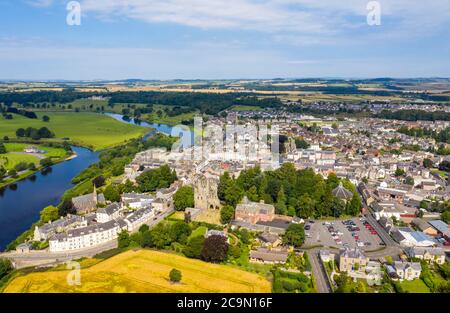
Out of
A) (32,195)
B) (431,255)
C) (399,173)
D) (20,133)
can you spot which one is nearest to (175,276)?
(431,255)

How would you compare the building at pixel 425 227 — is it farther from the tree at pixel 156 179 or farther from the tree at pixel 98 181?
the tree at pixel 98 181

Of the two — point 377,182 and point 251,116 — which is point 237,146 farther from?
point 251,116

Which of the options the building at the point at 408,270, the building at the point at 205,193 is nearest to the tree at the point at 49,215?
the building at the point at 205,193

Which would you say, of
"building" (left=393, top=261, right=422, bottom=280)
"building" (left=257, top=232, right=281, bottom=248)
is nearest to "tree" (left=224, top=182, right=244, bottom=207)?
"building" (left=257, top=232, right=281, bottom=248)

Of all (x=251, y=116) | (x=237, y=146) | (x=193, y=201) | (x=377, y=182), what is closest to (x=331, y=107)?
(x=251, y=116)

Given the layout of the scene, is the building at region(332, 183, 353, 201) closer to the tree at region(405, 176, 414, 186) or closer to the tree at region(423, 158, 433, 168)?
the tree at region(405, 176, 414, 186)
